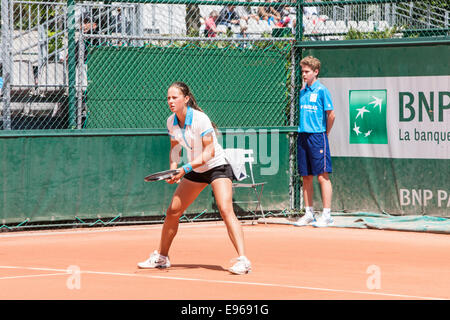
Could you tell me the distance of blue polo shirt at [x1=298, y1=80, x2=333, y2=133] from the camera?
11234mm

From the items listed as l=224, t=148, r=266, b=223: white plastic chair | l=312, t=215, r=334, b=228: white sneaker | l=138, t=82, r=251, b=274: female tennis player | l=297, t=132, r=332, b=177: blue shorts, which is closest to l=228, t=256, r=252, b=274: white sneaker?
l=138, t=82, r=251, b=274: female tennis player

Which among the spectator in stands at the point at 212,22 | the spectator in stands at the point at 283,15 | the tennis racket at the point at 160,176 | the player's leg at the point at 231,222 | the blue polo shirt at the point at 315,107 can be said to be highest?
the spectator in stands at the point at 283,15

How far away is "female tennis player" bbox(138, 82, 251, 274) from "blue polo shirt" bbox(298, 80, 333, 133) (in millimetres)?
3640

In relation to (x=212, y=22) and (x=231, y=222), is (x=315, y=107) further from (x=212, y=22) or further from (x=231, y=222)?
(x=212, y=22)

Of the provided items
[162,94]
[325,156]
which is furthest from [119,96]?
[325,156]

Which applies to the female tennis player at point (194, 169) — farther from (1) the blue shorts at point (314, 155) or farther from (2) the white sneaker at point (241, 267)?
(1) the blue shorts at point (314, 155)

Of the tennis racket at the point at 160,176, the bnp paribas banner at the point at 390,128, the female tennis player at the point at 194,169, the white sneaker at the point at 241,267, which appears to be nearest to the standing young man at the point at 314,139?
the bnp paribas banner at the point at 390,128

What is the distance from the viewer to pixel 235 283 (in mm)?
7164

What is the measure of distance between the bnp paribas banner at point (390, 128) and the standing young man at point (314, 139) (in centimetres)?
65

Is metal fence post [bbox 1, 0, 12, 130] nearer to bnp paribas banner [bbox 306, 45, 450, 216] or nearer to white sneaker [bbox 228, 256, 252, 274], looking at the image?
bnp paribas banner [bbox 306, 45, 450, 216]

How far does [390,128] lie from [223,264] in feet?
14.0

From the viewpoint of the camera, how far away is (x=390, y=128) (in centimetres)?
1160

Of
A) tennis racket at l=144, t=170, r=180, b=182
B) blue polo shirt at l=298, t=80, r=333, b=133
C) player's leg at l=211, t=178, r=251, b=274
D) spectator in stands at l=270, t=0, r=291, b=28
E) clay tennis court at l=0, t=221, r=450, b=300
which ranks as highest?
spectator in stands at l=270, t=0, r=291, b=28

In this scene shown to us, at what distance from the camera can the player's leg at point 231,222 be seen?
7543 millimetres
